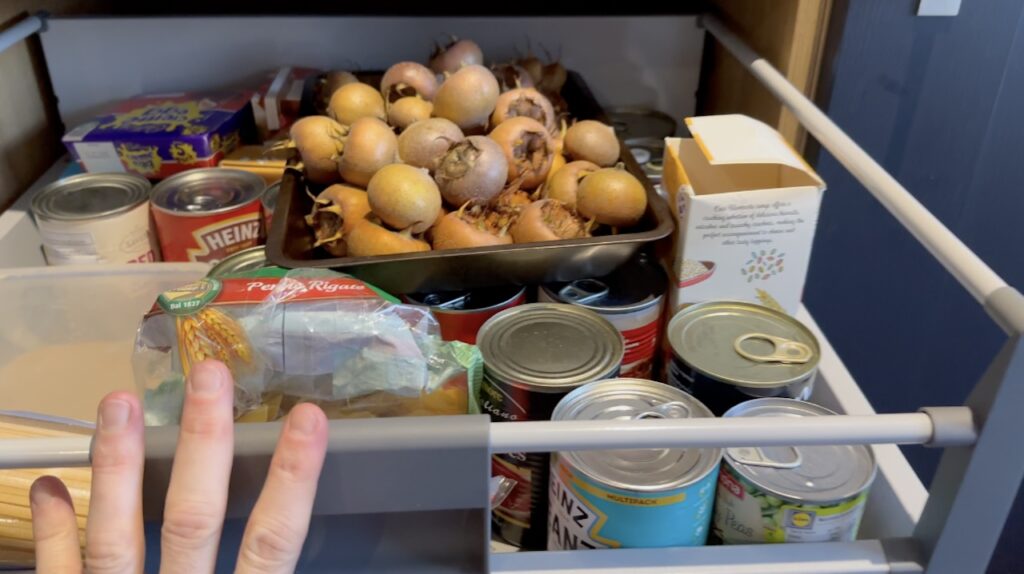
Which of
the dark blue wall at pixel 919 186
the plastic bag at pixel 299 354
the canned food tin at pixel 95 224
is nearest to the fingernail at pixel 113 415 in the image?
the plastic bag at pixel 299 354

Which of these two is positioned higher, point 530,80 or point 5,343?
point 530,80

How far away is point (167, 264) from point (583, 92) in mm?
562

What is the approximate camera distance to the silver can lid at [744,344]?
0.64 metres

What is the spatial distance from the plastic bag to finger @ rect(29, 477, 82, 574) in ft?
0.37

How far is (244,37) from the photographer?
111 cm

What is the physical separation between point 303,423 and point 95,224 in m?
0.51

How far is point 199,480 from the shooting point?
47 centimetres

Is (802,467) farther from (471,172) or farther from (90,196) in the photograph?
(90,196)

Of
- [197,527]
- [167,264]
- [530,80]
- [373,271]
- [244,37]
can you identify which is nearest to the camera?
[197,527]

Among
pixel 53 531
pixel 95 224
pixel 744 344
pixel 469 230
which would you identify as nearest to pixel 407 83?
pixel 469 230

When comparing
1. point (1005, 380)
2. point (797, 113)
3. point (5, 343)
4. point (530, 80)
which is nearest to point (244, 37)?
point (530, 80)

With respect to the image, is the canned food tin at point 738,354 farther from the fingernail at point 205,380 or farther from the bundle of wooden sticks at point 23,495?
the bundle of wooden sticks at point 23,495

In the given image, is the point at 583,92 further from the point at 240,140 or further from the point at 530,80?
the point at 240,140

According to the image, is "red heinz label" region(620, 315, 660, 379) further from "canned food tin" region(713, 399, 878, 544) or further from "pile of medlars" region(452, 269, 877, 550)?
"canned food tin" region(713, 399, 878, 544)
